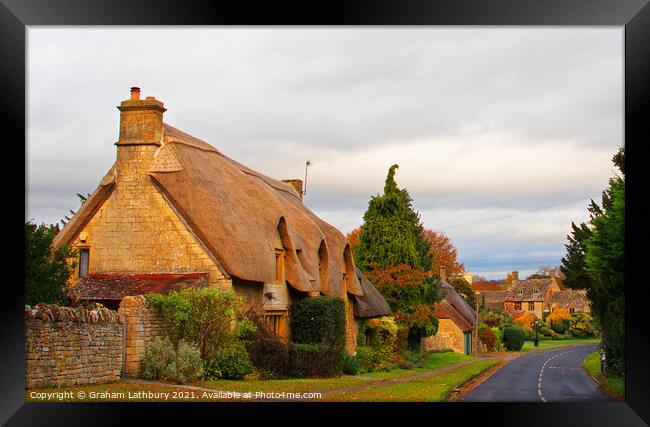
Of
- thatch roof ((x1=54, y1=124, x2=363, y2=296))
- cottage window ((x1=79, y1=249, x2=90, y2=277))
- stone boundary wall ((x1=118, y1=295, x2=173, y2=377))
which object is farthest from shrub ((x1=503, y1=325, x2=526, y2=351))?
stone boundary wall ((x1=118, y1=295, x2=173, y2=377))

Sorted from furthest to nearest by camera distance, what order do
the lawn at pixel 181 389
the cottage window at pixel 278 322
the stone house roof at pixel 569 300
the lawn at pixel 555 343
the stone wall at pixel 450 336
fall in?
the stone house roof at pixel 569 300, the stone wall at pixel 450 336, the lawn at pixel 555 343, the cottage window at pixel 278 322, the lawn at pixel 181 389

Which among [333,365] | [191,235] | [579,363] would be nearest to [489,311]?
[579,363]

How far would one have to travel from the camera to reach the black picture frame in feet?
36.4

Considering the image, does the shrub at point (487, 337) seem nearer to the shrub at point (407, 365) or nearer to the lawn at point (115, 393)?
the shrub at point (407, 365)

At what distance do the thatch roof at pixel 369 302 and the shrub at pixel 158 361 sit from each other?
12.9 meters

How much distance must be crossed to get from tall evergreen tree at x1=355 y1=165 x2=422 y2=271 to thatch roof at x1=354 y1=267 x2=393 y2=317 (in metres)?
1.09

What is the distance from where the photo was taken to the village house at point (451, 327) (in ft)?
133

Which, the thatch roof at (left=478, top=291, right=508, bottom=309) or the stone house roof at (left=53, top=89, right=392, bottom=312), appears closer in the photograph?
the stone house roof at (left=53, top=89, right=392, bottom=312)

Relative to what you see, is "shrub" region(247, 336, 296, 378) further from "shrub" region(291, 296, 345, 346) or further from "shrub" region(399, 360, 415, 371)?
"shrub" region(399, 360, 415, 371)

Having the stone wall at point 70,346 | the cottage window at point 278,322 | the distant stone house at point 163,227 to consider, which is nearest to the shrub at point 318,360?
the cottage window at point 278,322

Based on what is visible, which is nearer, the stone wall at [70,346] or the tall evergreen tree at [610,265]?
the stone wall at [70,346]

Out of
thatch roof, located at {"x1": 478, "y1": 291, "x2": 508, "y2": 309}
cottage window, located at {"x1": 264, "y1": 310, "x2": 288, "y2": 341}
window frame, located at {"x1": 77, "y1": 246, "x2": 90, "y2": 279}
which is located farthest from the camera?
thatch roof, located at {"x1": 478, "y1": 291, "x2": 508, "y2": 309}

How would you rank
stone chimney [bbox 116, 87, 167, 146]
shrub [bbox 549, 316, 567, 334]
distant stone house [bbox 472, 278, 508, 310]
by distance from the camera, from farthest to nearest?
distant stone house [bbox 472, 278, 508, 310], shrub [bbox 549, 316, 567, 334], stone chimney [bbox 116, 87, 167, 146]

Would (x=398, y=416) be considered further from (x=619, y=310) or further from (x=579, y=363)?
(x=579, y=363)
